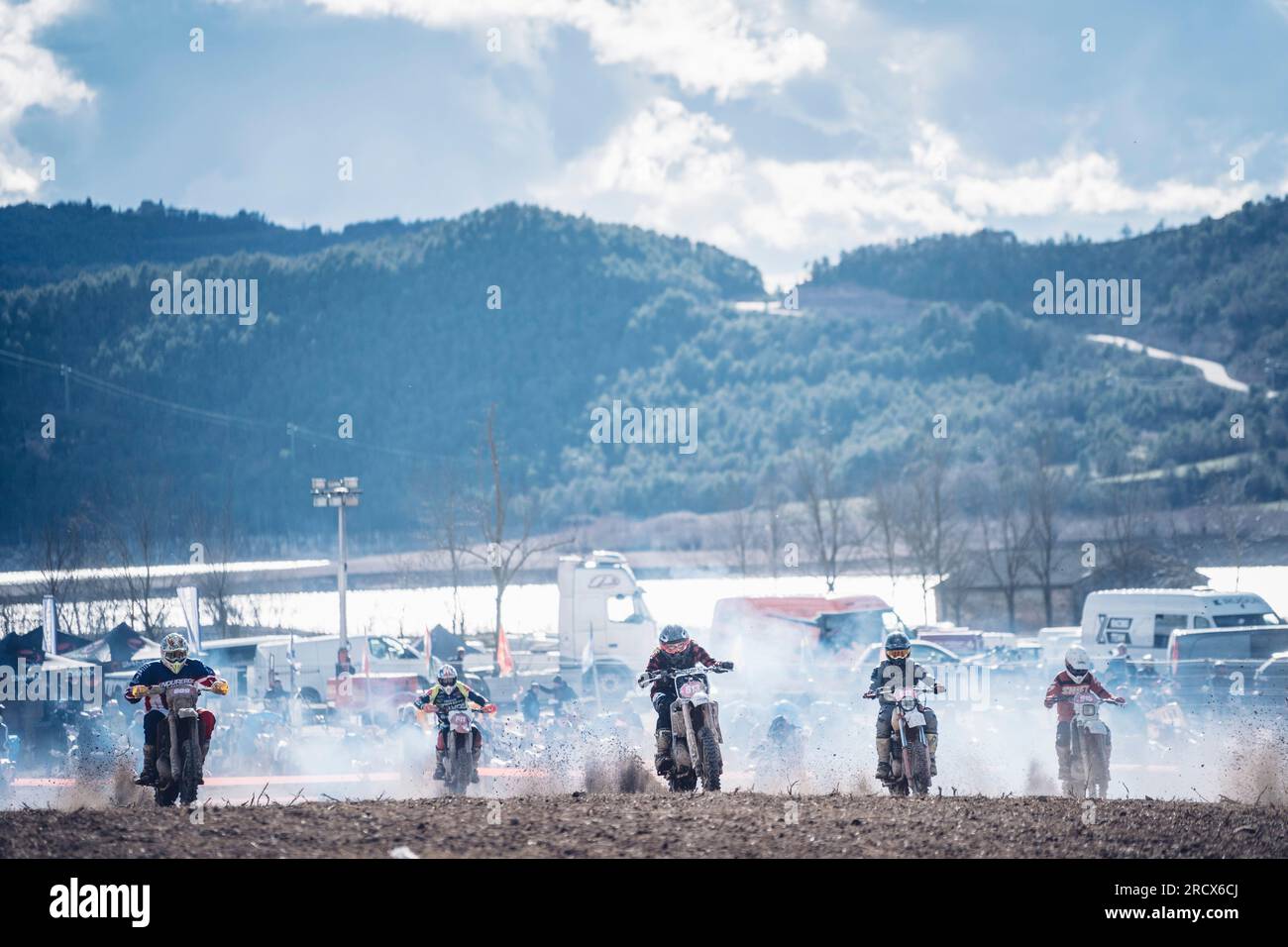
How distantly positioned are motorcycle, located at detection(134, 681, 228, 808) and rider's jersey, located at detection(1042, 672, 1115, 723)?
939 centimetres

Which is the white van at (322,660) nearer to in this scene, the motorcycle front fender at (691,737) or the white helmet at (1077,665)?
the motorcycle front fender at (691,737)

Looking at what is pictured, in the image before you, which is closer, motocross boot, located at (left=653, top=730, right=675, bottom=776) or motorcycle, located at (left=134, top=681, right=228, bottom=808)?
motorcycle, located at (left=134, top=681, right=228, bottom=808)

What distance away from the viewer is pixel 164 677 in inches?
592

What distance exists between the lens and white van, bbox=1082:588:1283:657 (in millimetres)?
35469

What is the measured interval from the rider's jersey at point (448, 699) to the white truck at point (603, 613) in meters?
25.5

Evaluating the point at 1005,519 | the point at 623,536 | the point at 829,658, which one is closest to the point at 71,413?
the point at 623,536

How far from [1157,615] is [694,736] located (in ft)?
84.0

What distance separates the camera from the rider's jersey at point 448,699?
57.6 feet

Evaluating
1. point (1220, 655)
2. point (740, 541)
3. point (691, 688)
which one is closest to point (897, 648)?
point (691, 688)

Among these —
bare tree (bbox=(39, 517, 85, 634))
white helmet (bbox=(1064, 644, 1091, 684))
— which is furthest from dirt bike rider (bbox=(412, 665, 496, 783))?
bare tree (bbox=(39, 517, 85, 634))

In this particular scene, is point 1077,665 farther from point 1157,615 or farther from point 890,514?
point 890,514

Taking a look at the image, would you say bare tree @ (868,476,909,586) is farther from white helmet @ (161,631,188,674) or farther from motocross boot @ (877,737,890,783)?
white helmet @ (161,631,188,674)
